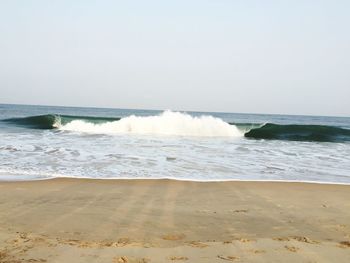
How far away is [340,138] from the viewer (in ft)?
87.9

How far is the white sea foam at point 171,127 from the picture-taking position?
87.0 feet

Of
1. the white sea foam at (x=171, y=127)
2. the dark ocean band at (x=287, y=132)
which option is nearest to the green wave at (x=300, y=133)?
the dark ocean band at (x=287, y=132)

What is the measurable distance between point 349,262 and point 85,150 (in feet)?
33.3

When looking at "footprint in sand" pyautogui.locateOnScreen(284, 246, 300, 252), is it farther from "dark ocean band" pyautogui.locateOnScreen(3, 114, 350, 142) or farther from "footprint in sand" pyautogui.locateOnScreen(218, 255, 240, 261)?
"dark ocean band" pyautogui.locateOnScreen(3, 114, 350, 142)

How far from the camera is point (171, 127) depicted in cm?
2761

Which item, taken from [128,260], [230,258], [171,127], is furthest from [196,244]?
[171,127]

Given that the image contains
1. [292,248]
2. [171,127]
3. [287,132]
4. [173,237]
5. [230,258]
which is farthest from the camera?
[287,132]

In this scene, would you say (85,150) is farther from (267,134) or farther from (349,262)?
(267,134)

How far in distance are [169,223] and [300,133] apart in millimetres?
25037

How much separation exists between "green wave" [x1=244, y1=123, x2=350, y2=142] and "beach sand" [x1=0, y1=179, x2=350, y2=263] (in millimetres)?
19283

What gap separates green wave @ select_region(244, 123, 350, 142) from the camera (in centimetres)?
2602

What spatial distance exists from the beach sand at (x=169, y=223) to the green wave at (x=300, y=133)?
19.3 metres

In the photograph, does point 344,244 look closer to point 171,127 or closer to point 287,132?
point 171,127

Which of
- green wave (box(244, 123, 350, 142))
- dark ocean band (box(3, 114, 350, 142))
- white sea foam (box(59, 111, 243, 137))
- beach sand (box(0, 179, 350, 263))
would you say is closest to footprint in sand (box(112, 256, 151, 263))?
beach sand (box(0, 179, 350, 263))
